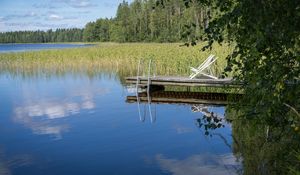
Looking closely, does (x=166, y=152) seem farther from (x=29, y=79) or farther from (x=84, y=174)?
(x=29, y=79)

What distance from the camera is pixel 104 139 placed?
44.3 ft

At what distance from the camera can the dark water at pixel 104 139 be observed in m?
10.6

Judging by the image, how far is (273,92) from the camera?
14.6ft

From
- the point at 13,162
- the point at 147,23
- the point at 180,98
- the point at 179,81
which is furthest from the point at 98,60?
the point at 147,23

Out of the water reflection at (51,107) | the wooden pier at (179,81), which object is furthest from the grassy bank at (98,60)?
the wooden pier at (179,81)

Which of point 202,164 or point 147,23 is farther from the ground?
point 147,23

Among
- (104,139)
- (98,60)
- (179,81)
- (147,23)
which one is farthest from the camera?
(147,23)

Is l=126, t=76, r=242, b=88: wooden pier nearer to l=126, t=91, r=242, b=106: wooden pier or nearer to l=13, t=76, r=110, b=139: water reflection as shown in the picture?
l=126, t=91, r=242, b=106: wooden pier

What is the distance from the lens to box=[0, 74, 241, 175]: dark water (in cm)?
1061

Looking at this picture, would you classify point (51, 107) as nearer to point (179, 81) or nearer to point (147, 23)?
point (179, 81)

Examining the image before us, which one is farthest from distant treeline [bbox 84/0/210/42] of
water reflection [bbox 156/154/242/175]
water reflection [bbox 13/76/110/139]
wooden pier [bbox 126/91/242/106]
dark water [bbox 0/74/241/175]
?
water reflection [bbox 156/154/242/175]

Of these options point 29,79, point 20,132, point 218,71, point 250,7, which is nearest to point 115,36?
point 29,79

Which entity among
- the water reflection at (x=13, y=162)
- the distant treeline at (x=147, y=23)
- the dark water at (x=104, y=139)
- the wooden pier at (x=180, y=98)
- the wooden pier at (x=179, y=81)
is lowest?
the water reflection at (x=13, y=162)

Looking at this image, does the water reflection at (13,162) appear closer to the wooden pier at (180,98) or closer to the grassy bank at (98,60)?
the wooden pier at (180,98)
